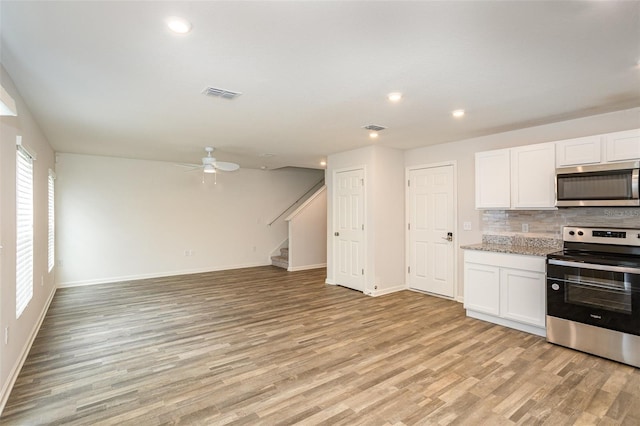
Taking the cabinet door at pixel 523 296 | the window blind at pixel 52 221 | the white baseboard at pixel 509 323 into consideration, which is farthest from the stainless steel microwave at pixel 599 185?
the window blind at pixel 52 221

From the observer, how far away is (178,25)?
194 cm

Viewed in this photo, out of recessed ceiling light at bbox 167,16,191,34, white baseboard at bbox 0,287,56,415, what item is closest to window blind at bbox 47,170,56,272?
white baseboard at bbox 0,287,56,415

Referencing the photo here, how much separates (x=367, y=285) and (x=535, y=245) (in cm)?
245

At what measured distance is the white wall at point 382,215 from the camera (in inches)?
212

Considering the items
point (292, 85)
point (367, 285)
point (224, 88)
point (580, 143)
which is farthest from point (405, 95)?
point (367, 285)

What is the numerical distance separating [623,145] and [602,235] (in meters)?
0.91

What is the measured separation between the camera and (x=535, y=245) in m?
4.15

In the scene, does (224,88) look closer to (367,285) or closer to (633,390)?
(367,285)

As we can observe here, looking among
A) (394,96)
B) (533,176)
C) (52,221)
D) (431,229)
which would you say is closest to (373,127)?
(394,96)

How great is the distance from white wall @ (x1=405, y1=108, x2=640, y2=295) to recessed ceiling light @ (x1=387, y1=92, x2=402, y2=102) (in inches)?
85.5

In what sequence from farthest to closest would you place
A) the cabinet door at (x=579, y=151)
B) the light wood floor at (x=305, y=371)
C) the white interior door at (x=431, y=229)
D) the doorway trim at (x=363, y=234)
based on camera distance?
the doorway trim at (x=363, y=234)
the white interior door at (x=431, y=229)
the cabinet door at (x=579, y=151)
the light wood floor at (x=305, y=371)

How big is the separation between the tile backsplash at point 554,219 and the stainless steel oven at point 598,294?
236 mm

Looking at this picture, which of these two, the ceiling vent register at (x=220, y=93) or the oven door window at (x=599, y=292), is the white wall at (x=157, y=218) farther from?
the oven door window at (x=599, y=292)

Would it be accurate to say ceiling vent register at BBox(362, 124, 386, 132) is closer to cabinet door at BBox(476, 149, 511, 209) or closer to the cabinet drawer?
cabinet door at BBox(476, 149, 511, 209)
